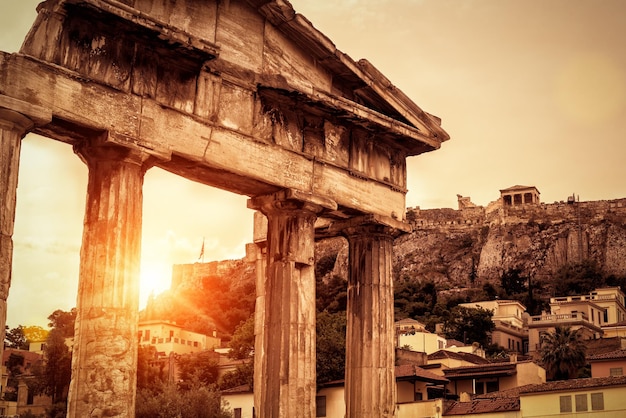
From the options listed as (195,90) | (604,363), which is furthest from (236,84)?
(604,363)

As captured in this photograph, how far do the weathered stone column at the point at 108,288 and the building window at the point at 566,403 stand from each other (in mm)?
34620

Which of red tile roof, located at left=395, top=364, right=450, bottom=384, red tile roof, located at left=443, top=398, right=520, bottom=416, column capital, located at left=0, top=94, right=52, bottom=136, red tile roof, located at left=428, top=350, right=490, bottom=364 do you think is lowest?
red tile roof, located at left=443, top=398, right=520, bottom=416

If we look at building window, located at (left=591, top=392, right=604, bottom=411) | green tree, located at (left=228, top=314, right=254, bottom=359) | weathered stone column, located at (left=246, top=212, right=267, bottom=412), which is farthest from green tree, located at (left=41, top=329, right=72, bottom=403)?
weathered stone column, located at (left=246, top=212, right=267, bottom=412)

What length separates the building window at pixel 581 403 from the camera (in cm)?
4528

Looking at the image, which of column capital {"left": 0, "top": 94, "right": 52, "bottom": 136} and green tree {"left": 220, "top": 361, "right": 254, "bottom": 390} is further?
green tree {"left": 220, "top": 361, "right": 254, "bottom": 390}

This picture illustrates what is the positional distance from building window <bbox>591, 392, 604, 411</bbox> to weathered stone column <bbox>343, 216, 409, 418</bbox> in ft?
91.7

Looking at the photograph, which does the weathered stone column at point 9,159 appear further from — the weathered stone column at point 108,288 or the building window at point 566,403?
the building window at point 566,403

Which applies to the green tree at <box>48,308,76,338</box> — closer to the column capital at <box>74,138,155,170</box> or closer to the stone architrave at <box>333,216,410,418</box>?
the stone architrave at <box>333,216,410,418</box>

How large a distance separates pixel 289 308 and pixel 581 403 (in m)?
31.3

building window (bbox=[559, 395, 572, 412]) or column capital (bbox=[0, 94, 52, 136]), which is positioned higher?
column capital (bbox=[0, 94, 52, 136])

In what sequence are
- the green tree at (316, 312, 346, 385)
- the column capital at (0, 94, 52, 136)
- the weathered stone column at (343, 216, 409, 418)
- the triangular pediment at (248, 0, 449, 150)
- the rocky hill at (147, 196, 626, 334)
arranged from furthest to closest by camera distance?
the rocky hill at (147, 196, 626, 334), the green tree at (316, 312, 346, 385), the weathered stone column at (343, 216, 409, 418), the triangular pediment at (248, 0, 449, 150), the column capital at (0, 94, 52, 136)

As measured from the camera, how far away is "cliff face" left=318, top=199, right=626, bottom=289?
12975 cm

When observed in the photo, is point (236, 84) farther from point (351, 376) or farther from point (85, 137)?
point (351, 376)

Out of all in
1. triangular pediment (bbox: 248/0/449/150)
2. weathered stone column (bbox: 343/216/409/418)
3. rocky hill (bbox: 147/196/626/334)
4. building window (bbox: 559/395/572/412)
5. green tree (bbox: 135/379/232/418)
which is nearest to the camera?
triangular pediment (bbox: 248/0/449/150)
